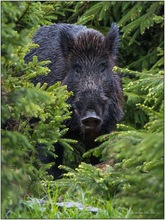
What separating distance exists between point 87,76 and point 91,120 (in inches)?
28.9

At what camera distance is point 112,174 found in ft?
20.7

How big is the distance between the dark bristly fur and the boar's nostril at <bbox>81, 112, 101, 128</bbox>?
0.02 metres

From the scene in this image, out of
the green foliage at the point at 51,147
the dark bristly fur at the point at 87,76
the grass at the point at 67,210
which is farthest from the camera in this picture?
the dark bristly fur at the point at 87,76

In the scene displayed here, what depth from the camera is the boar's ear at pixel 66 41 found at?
921cm

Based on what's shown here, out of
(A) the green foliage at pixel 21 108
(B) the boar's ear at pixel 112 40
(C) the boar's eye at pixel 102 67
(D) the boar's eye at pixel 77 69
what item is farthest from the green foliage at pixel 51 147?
(D) the boar's eye at pixel 77 69

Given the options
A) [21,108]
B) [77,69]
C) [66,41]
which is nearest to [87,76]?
[77,69]

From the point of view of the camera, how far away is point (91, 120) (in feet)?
27.5

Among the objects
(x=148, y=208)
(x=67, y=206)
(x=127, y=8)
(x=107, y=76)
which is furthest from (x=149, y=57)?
(x=148, y=208)

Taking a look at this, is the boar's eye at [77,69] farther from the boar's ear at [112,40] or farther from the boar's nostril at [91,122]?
the boar's nostril at [91,122]

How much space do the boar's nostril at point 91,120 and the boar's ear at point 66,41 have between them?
123 centimetres

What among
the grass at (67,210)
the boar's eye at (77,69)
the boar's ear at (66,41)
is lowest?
the grass at (67,210)

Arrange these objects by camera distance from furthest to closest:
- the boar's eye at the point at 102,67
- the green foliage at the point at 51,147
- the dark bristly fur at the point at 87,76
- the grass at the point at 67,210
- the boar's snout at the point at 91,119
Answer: the boar's eye at the point at 102,67
the dark bristly fur at the point at 87,76
the boar's snout at the point at 91,119
the grass at the point at 67,210
the green foliage at the point at 51,147

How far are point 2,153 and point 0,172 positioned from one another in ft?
0.49

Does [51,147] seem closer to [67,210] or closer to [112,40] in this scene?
[67,210]
